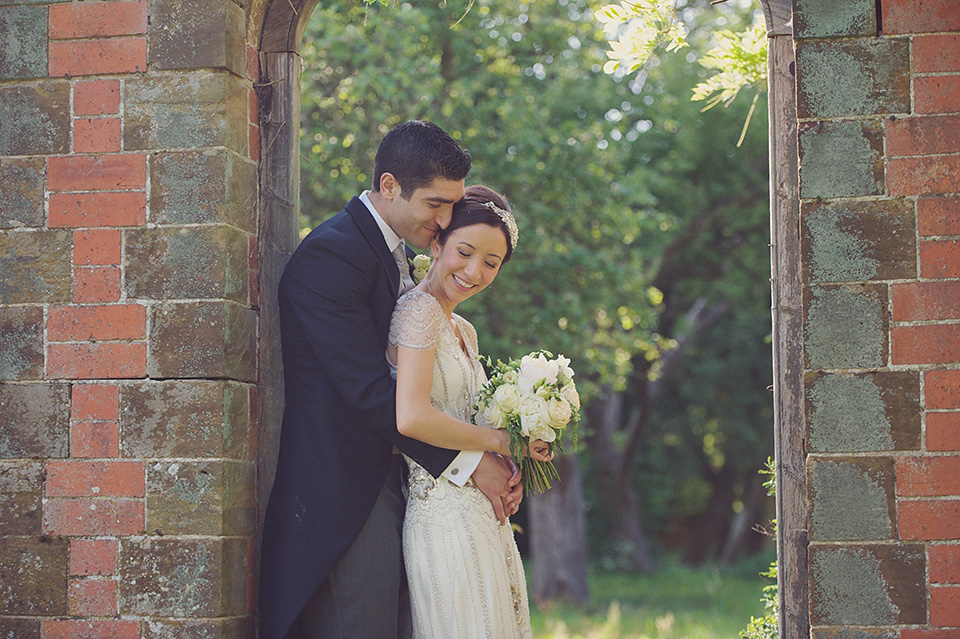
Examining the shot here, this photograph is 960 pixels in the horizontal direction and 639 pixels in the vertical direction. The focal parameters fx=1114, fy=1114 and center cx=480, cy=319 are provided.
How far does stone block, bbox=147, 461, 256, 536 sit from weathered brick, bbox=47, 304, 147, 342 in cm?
41

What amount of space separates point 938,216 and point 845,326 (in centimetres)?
38

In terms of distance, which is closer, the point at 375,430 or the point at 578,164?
the point at 375,430

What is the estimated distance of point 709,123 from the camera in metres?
15.9

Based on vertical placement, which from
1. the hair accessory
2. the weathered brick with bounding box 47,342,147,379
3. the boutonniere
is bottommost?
the weathered brick with bounding box 47,342,147,379

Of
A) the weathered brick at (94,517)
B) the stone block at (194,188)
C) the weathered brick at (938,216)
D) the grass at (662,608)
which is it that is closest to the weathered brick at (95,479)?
the weathered brick at (94,517)

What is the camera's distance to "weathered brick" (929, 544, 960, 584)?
2.88m

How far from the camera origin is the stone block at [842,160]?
2988 millimetres

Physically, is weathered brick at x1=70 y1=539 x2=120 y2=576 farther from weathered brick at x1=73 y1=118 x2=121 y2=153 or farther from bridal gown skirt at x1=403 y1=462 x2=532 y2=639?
weathered brick at x1=73 y1=118 x2=121 y2=153

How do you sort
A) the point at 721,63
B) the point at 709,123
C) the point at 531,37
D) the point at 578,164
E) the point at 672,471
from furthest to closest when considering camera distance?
the point at 672,471
the point at 709,123
the point at 531,37
the point at 578,164
the point at 721,63

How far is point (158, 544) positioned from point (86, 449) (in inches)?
14.1

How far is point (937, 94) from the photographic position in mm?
2975

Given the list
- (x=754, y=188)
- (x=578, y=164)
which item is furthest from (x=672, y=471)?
(x=578, y=164)

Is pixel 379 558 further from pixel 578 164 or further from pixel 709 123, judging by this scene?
pixel 709 123

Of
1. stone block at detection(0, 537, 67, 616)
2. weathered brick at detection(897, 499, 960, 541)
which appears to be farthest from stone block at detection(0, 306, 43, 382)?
weathered brick at detection(897, 499, 960, 541)
